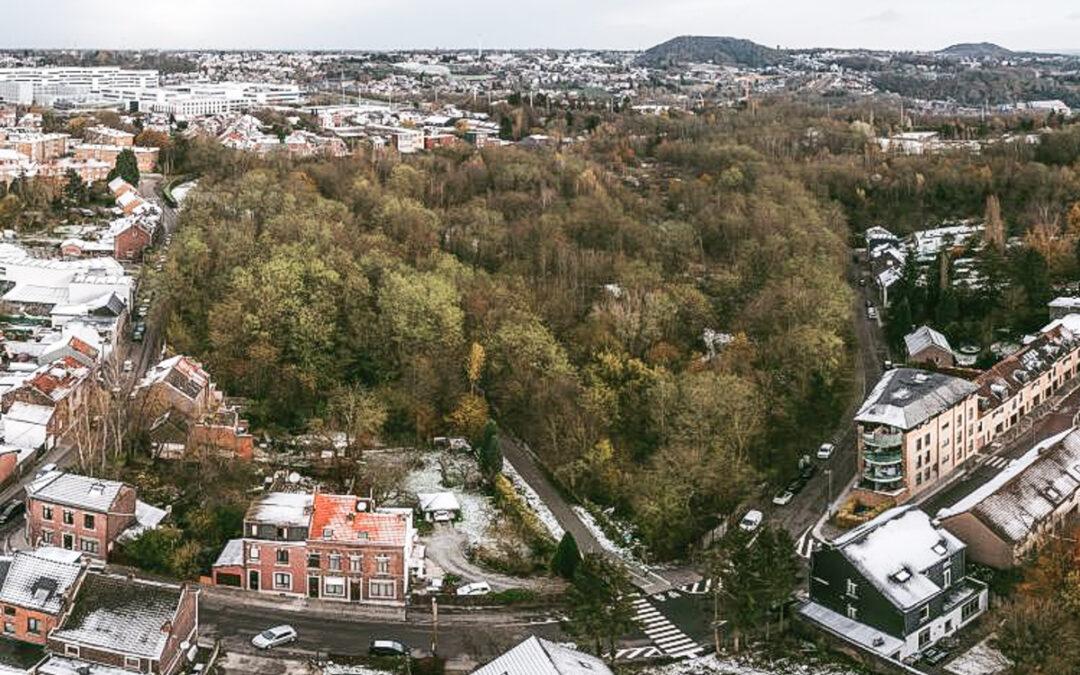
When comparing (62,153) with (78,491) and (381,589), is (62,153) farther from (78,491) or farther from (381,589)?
(381,589)

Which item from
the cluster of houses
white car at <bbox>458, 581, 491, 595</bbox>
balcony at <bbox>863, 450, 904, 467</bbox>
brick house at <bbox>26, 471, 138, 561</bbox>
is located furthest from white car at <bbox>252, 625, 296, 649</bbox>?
the cluster of houses

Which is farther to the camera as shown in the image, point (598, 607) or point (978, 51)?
point (978, 51)

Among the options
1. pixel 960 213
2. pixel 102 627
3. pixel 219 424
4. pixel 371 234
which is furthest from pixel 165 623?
pixel 960 213

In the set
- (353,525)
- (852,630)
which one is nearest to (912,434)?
(852,630)

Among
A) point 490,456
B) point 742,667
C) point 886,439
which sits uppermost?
point 886,439

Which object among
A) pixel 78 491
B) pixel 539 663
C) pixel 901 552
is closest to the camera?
pixel 539 663

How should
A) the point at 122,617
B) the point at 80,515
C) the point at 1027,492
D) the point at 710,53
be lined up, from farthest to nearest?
the point at 710,53 → the point at 1027,492 → the point at 80,515 → the point at 122,617
